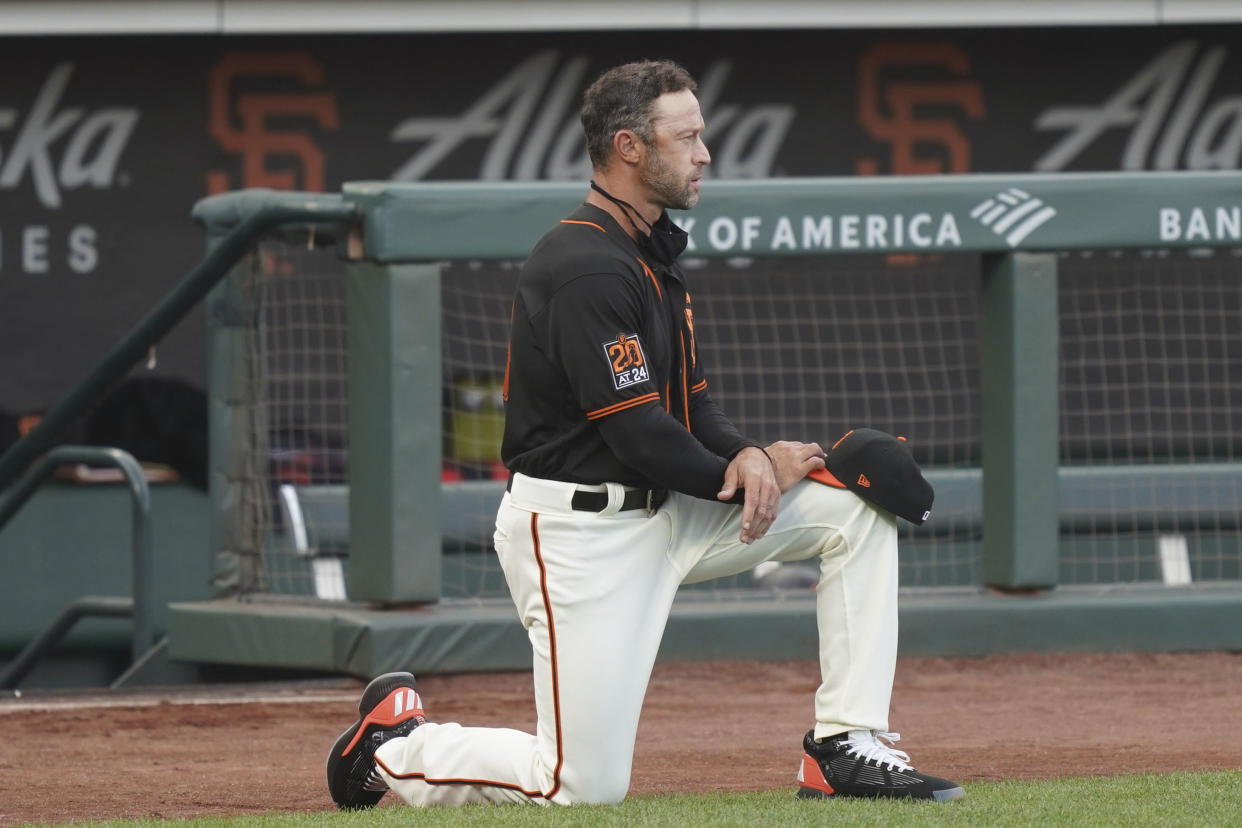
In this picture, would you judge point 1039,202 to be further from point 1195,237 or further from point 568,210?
point 568,210

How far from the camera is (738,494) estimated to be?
11.6 ft

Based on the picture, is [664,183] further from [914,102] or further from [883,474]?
[914,102]

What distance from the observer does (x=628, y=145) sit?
3.60 metres

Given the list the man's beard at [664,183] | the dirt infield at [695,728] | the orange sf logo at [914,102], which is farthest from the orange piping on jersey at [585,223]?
the orange sf logo at [914,102]

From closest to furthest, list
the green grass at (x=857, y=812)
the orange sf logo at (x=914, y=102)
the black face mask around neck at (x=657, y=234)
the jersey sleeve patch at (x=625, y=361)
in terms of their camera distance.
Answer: the green grass at (x=857, y=812)
the jersey sleeve patch at (x=625, y=361)
the black face mask around neck at (x=657, y=234)
the orange sf logo at (x=914, y=102)

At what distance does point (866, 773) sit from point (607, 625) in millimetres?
566

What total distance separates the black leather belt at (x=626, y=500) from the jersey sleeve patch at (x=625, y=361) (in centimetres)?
24

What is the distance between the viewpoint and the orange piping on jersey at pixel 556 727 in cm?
348

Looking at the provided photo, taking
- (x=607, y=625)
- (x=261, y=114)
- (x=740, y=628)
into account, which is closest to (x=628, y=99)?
(x=607, y=625)

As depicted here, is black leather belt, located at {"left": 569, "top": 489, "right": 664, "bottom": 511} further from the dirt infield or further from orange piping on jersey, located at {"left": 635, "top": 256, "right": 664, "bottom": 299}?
the dirt infield

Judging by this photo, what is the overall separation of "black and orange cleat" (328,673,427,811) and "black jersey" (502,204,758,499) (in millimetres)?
533

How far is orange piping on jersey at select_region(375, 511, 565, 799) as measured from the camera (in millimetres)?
3480

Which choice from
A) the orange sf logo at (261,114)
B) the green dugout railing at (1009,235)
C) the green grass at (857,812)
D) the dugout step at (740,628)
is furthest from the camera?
the orange sf logo at (261,114)

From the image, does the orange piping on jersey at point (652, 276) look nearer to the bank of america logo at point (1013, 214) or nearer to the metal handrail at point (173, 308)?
the metal handrail at point (173, 308)
